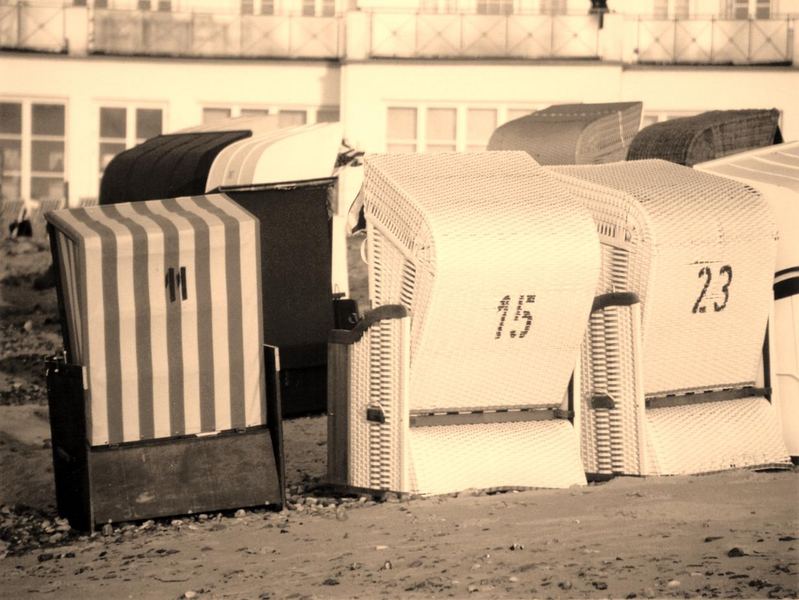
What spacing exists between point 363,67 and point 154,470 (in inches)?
792

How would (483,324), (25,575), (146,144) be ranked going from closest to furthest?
(25,575), (483,324), (146,144)

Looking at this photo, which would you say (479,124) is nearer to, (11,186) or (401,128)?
(401,128)

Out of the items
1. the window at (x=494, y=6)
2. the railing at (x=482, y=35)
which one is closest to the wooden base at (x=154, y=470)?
the railing at (x=482, y=35)

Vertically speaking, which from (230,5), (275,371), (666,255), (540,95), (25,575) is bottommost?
(25,575)

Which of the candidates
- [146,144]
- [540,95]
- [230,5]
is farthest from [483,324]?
[230,5]

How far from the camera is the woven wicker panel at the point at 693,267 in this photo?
8172 millimetres

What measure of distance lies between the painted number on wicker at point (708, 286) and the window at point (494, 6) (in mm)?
20203

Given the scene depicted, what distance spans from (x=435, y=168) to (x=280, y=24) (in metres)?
20.1

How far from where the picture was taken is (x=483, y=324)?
7801 mm

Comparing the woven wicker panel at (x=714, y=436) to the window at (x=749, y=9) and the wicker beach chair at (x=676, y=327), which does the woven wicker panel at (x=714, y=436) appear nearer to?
the wicker beach chair at (x=676, y=327)

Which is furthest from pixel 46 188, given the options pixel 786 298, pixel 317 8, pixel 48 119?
pixel 786 298

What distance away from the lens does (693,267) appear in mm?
8297

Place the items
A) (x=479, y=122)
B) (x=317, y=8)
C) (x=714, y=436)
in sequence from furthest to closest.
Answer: (x=317, y=8), (x=479, y=122), (x=714, y=436)

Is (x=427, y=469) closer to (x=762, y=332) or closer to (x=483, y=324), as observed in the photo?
(x=483, y=324)
